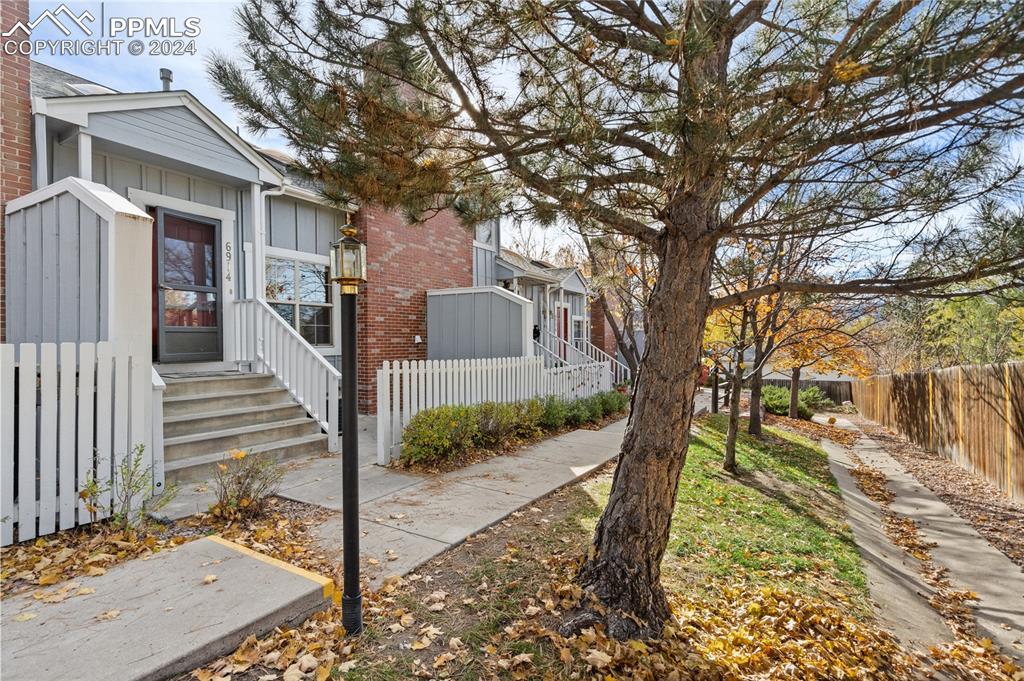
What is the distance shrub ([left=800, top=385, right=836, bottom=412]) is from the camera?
16.6m

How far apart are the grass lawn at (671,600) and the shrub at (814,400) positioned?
43.9ft

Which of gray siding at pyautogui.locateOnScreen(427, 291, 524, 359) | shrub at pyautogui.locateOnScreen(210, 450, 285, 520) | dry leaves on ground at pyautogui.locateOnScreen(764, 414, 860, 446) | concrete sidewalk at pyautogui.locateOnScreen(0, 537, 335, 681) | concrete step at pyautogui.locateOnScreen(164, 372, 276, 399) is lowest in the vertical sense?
dry leaves on ground at pyautogui.locateOnScreen(764, 414, 860, 446)

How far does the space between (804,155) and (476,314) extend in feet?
24.6

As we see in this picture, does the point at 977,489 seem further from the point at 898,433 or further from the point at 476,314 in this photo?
the point at 476,314

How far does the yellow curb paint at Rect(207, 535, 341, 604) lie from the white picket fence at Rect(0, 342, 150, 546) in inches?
40.2

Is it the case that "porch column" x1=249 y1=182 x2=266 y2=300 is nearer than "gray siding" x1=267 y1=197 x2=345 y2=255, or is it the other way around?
"porch column" x1=249 y1=182 x2=266 y2=300

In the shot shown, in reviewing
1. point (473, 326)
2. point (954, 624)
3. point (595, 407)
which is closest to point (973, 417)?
point (954, 624)

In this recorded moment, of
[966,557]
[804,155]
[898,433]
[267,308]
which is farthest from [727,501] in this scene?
[898,433]

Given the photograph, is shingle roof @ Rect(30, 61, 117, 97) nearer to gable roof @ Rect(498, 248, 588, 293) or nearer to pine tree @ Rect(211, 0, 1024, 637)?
pine tree @ Rect(211, 0, 1024, 637)

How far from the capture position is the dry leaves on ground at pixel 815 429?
11602 mm

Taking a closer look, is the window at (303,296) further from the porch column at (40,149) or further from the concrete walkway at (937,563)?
the concrete walkway at (937,563)

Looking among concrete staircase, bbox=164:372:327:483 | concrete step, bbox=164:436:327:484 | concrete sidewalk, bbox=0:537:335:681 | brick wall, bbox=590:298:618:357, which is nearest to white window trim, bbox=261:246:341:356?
concrete staircase, bbox=164:372:327:483

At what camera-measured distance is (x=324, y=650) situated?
2391 millimetres

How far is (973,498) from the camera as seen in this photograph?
6562 mm
